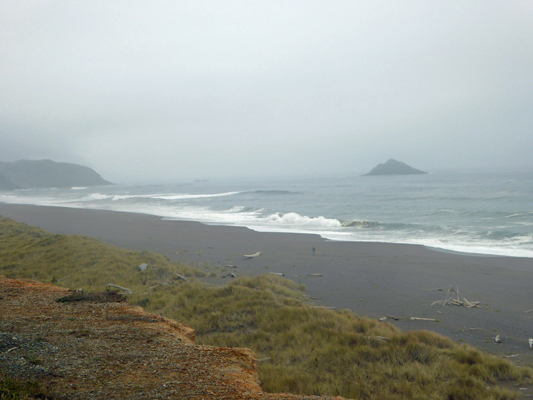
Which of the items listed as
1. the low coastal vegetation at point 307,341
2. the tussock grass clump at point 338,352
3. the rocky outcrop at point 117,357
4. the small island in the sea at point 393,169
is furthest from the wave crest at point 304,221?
the small island in the sea at point 393,169

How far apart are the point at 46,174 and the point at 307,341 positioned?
196 m

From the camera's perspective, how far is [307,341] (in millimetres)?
6449

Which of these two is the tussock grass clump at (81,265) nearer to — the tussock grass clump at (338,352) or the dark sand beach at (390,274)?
the dark sand beach at (390,274)

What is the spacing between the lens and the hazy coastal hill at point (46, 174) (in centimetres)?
15775

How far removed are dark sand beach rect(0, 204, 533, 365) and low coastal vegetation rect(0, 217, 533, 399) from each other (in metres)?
1.48

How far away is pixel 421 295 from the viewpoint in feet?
33.9

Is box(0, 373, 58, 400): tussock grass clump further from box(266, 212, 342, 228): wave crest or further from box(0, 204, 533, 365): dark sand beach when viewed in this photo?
box(266, 212, 342, 228): wave crest

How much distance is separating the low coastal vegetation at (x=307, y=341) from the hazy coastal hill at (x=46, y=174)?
171 meters

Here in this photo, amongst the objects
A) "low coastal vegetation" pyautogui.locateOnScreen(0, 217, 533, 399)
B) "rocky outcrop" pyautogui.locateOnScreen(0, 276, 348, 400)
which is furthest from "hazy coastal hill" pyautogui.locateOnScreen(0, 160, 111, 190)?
"rocky outcrop" pyautogui.locateOnScreen(0, 276, 348, 400)

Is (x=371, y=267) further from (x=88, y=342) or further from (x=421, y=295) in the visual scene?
(x=88, y=342)

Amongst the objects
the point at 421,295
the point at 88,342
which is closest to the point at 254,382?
the point at 88,342

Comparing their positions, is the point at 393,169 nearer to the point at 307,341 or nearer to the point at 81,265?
the point at 81,265

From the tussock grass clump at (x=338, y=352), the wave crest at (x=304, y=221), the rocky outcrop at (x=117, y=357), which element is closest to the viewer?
the rocky outcrop at (x=117, y=357)

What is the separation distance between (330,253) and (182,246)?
868cm
